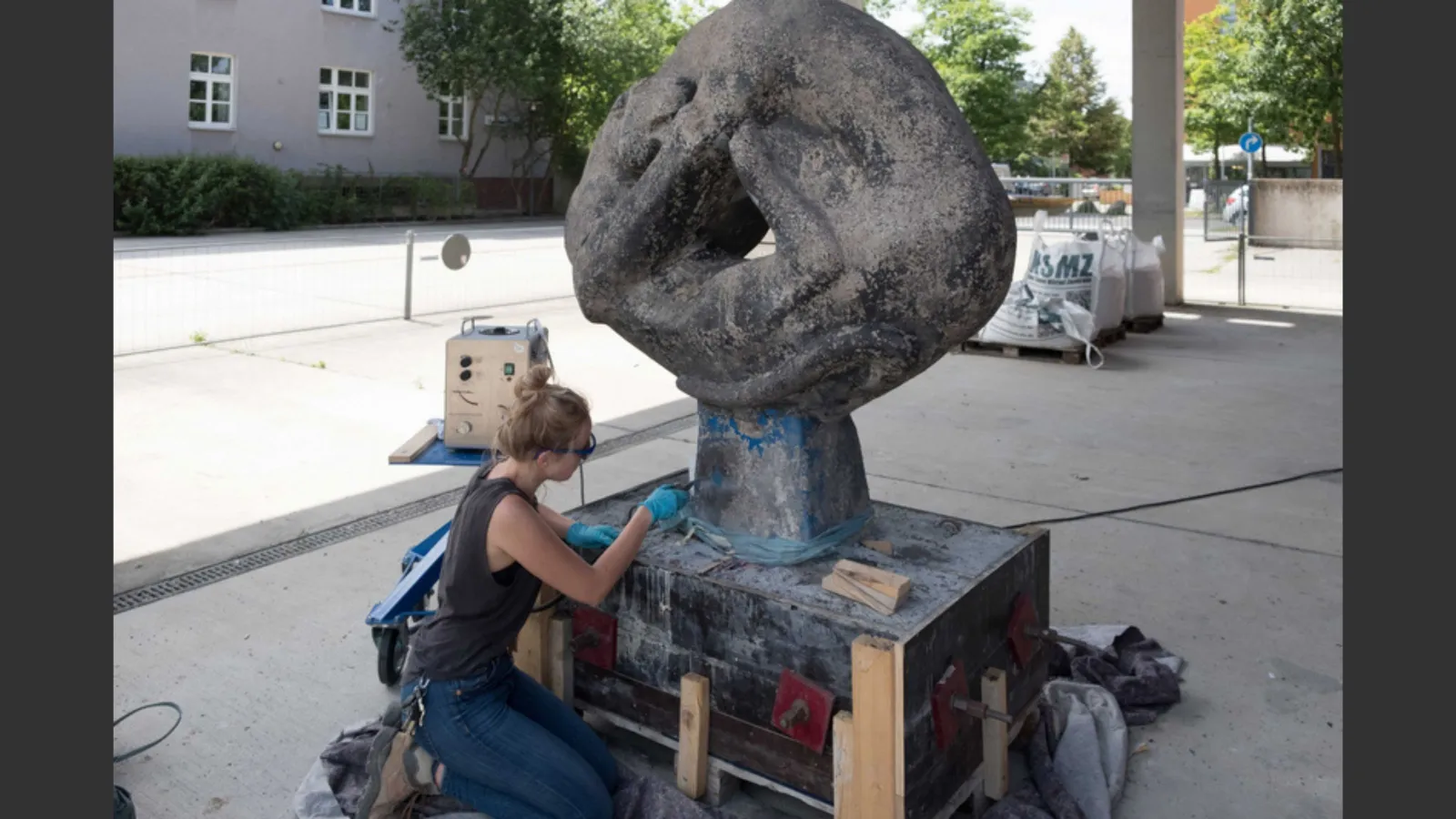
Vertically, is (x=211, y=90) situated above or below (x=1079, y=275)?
above

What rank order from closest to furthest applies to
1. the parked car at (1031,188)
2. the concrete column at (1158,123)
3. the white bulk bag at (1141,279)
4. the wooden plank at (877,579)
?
the wooden plank at (877,579), the white bulk bag at (1141,279), the concrete column at (1158,123), the parked car at (1031,188)

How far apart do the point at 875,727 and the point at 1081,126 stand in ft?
170

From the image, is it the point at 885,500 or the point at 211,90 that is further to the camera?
the point at 211,90

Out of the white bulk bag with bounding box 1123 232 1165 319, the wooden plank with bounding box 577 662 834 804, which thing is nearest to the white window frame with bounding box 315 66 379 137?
the white bulk bag with bounding box 1123 232 1165 319

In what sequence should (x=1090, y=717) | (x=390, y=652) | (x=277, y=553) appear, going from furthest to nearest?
(x=277, y=553) → (x=390, y=652) → (x=1090, y=717)

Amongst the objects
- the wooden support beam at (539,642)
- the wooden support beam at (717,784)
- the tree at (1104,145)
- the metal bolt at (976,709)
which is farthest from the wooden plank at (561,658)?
the tree at (1104,145)

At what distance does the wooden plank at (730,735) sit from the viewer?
9.78 ft

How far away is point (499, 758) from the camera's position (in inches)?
114

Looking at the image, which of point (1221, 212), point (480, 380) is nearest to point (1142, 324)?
point (480, 380)

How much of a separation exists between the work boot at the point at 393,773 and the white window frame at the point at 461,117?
26.4m

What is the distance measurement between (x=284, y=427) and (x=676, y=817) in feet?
16.6

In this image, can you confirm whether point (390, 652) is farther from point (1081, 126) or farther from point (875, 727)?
point (1081, 126)

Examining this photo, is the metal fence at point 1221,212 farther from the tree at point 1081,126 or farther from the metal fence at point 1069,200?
the tree at point 1081,126

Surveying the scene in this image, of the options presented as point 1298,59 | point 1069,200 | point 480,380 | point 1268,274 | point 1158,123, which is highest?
point 1298,59
